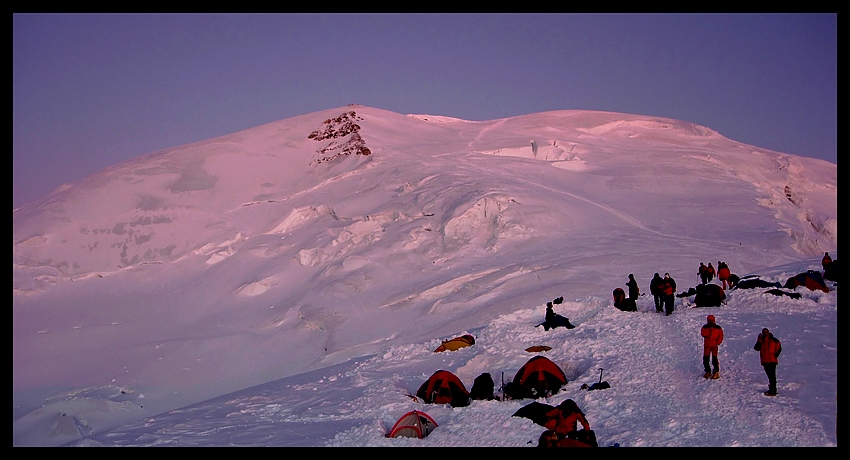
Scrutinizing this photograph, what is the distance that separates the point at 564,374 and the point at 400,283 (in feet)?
61.0

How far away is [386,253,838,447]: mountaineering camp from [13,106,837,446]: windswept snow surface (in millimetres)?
304

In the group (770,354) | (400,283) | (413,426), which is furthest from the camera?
(400,283)

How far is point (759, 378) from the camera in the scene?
12.1 metres

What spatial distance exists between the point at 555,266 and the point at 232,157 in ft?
102

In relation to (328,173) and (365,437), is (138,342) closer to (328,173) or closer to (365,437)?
(328,173)

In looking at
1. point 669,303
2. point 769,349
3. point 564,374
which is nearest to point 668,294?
point 669,303

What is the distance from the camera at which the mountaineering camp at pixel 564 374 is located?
10930mm

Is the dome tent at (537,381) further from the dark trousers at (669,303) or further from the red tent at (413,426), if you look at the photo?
the dark trousers at (669,303)

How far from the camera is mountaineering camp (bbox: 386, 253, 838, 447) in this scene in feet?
35.9

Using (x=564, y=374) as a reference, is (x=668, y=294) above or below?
above

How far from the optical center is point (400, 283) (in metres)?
33.0

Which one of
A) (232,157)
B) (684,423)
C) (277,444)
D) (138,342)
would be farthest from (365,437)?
(232,157)

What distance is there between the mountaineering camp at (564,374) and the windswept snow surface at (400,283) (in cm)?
30

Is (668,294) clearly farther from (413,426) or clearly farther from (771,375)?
(413,426)
